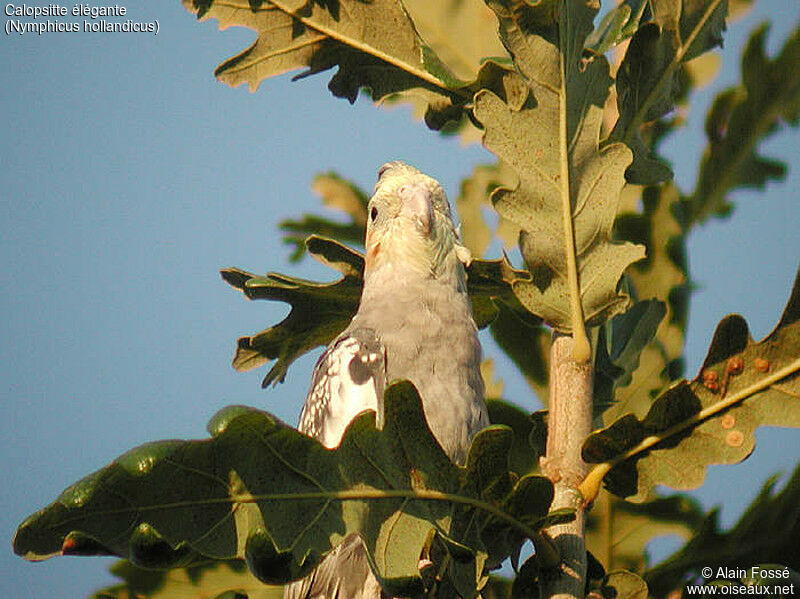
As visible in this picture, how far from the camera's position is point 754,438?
1676 millimetres

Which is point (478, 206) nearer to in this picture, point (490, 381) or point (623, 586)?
point (490, 381)

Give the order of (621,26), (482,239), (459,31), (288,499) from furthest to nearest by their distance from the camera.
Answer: (482,239) → (459,31) → (621,26) → (288,499)

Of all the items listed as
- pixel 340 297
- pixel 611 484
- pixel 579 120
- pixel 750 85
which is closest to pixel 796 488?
pixel 611 484

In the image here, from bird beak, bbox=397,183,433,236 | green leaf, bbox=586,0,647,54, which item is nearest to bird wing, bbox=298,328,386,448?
bird beak, bbox=397,183,433,236

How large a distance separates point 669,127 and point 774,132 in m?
0.44

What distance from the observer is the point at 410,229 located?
3209 mm

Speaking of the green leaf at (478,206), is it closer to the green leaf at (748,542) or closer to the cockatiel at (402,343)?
the cockatiel at (402,343)

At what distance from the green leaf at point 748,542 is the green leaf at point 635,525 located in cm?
31

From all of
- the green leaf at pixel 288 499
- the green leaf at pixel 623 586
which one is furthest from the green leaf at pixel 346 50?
the green leaf at pixel 623 586

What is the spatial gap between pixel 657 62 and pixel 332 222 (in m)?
1.67

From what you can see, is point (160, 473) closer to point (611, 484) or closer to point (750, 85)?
point (611, 484)

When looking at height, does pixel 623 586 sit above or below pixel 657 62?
below

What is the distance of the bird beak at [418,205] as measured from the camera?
3.15 metres

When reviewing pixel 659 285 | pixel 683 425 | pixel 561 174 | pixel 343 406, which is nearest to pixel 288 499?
pixel 683 425
